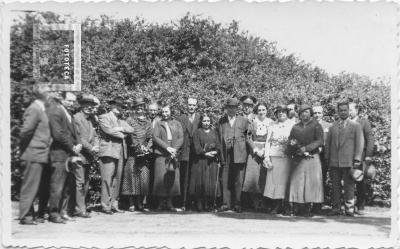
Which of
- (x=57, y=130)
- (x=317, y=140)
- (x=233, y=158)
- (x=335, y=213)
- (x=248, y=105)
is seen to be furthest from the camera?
(x=248, y=105)

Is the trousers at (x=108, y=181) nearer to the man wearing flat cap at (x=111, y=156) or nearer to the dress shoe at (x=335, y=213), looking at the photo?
the man wearing flat cap at (x=111, y=156)

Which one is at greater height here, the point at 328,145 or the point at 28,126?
the point at 28,126

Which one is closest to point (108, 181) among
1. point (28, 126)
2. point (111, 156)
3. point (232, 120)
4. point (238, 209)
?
point (111, 156)

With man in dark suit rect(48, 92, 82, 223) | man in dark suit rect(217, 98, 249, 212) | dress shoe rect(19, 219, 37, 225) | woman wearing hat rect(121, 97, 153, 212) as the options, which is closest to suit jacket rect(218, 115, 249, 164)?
man in dark suit rect(217, 98, 249, 212)

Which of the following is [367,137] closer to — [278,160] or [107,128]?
[278,160]

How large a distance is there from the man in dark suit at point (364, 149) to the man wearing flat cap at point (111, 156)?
3639 mm

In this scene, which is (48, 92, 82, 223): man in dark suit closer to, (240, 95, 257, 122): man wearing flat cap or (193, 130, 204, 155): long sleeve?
(193, 130, 204, 155): long sleeve

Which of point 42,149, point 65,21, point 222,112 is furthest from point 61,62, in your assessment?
point 222,112

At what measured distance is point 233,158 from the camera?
356 inches

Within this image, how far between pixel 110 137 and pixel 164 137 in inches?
35.5

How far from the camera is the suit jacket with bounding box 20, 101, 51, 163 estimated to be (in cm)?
766

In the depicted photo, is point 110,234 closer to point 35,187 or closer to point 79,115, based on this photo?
point 35,187

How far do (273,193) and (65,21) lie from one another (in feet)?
13.6

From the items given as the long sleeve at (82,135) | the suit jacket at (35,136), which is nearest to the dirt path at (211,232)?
the suit jacket at (35,136)
